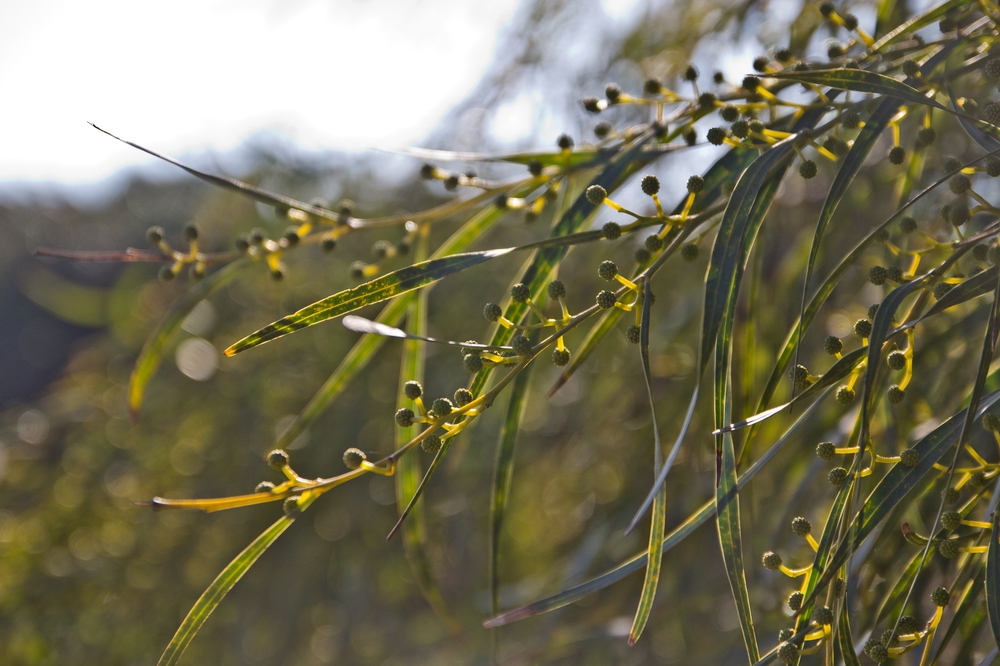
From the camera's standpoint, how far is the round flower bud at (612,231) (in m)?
0.42

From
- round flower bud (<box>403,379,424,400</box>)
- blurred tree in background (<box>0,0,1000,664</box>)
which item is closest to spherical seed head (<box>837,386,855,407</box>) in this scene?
round flower bud (<box>403,379,424,400</box>)

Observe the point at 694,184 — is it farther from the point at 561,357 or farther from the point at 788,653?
the point at 788,653

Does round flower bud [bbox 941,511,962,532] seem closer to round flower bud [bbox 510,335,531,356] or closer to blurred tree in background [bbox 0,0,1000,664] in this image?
round flower bud [bbox 510,335,531,356]

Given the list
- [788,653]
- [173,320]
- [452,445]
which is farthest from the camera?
[452,445]

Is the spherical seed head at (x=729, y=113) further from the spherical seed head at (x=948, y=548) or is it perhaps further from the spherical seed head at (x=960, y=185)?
the spherical seed head at (x=948, y=548)

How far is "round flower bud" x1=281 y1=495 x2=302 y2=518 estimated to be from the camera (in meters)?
0.41

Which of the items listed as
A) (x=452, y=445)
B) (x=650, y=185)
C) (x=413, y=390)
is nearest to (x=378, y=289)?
(x=413, y=390)

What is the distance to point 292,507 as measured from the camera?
417 millimetres

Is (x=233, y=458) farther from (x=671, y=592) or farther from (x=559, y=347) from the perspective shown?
(x=559, y=347)

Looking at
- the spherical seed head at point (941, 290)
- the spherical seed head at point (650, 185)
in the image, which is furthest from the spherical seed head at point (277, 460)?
the spherical seed head at point (941, 290)

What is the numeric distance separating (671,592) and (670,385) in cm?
41

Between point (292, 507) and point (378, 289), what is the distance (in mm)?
133

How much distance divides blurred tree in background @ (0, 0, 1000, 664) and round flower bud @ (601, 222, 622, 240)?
45 centimetres

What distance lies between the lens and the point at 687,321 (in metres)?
1.15
